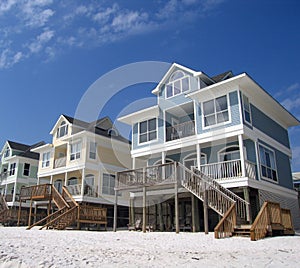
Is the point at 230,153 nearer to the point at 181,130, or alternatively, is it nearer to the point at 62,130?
the point at 181,130

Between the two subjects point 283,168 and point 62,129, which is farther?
point 62,129

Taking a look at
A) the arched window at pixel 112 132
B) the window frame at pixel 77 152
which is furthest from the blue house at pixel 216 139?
the arched window at pixel 112 132

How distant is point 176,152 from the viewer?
21172 millimetres

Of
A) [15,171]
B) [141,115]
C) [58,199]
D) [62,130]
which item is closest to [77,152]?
[62,130]

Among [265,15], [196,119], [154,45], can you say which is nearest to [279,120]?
[196,119]

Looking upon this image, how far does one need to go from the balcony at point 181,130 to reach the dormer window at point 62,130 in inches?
524

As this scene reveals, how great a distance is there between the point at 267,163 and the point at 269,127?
2922 millimetres

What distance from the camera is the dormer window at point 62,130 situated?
30.2m

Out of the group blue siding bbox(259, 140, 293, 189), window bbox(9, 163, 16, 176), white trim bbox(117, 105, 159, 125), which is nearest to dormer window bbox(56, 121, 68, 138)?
white trim bbox(117, 105, 159, 125)

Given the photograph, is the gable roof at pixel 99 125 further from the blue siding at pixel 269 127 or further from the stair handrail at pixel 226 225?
the stair handrail at pixel 226 225

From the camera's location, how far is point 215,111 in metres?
18.2

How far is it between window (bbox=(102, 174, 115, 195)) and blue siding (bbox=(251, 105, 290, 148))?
47.7 ft

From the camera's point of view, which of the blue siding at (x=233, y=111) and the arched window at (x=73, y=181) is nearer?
the blue siding at (x=233, y=111)

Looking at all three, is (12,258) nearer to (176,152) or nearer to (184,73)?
(176,152)
